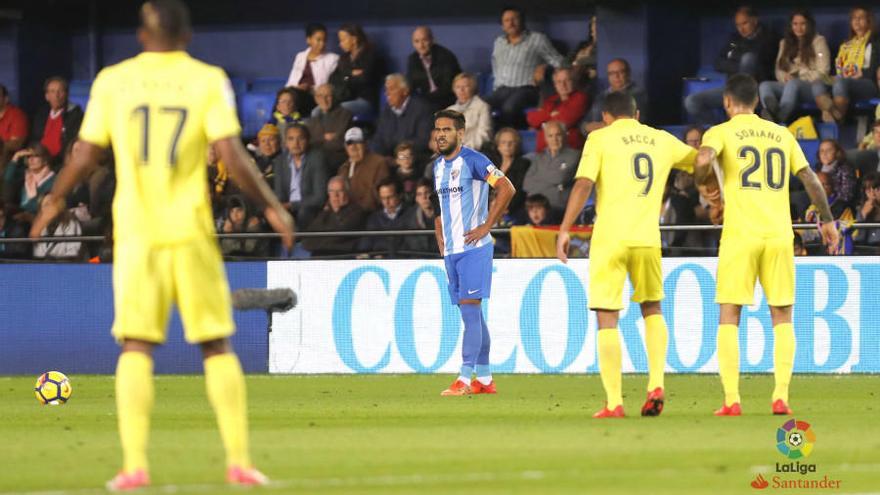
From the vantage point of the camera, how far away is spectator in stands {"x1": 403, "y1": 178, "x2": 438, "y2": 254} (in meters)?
17.8

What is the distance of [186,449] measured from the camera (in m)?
Answer: 9.13

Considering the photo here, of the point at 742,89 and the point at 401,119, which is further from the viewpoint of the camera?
the point at 401,119

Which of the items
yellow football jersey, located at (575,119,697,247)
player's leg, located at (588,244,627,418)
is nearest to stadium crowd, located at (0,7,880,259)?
yellow football jersey, located at (575,119,697,247)

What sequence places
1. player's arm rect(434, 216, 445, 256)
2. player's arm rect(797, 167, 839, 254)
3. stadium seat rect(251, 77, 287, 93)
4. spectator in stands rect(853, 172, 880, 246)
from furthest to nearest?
1. stadium seat rect(251, 77, 287, 93)
2. spectator in stands rect(853, 172, 880, 246)
3. player's arm rect(434, 216, 445, 256)
4. player's arm rect(797, 167, 839, 254)

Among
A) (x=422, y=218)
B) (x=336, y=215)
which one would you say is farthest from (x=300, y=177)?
(x=422, y=218)

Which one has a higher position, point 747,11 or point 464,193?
point 747,11

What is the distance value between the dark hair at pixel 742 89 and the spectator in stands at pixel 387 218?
23.9 feet

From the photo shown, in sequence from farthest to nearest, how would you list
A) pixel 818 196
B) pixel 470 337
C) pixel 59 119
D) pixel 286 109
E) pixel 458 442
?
pixel 59 119
pixel 286 109
pixel 470 337
pixel 818 196
pixel 458 442

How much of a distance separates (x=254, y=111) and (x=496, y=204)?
8.50 metres

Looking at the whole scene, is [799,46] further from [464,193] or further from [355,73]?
[464,193]

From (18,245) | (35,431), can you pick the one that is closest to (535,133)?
(18,245)

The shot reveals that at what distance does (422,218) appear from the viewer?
17.8m

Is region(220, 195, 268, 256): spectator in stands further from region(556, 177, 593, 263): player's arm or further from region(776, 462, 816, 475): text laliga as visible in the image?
region(776, 462, 816, 475): text laliga

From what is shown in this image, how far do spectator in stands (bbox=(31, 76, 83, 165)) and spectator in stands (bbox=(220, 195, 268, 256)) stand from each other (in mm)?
2966
